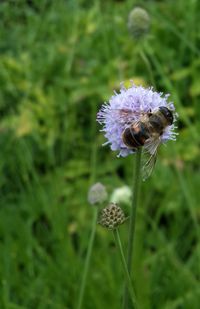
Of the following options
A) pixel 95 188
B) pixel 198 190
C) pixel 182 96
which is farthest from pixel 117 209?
pixel 182 96

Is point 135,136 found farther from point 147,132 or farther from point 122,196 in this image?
point 122,196

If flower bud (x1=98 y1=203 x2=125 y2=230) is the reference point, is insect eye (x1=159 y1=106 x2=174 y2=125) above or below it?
above

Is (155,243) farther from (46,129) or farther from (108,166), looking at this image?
(46,129)

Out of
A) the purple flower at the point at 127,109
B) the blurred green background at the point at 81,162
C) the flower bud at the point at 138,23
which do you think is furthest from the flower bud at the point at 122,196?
the purple flower at the point at 127,109

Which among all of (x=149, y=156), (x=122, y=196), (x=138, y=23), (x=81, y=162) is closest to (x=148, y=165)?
(x=149, y=156)

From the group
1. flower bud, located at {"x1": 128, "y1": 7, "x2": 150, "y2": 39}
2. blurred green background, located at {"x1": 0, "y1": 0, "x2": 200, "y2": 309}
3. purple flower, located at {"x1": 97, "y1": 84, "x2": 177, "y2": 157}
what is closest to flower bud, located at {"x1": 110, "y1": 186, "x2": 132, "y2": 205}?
blurred green background, located at {"x1": 0, "y1": 0, "x2": 200, "y2": 309}

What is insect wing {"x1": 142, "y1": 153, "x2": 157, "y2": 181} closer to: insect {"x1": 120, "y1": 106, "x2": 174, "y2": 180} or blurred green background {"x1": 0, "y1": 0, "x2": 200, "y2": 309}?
insect {"x1": 120, "y1": 106, "x2": 174, "y2": 180}
